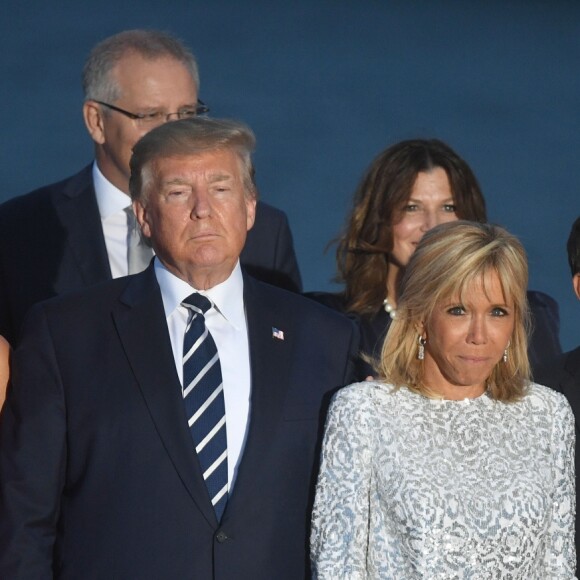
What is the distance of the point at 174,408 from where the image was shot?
325 cm

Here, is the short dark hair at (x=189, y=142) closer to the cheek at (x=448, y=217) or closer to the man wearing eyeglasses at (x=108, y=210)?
the man wearing eyeglasses at (x=108, y=210)

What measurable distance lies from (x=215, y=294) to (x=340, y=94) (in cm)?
329

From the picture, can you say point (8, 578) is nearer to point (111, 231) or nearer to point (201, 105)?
point (111, 231)

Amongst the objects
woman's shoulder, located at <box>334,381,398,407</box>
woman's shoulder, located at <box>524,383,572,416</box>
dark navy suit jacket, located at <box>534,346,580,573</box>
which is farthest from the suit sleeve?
dark navy suit jacket, located at <box>534,346,580,573</box>

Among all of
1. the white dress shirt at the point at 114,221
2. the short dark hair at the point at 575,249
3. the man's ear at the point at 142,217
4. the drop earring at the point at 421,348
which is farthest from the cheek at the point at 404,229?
the man's ear at the point at 142,217

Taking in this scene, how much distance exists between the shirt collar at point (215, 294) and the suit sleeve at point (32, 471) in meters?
0.27

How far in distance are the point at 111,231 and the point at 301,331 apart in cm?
88

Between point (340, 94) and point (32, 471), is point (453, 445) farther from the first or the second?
point (340, 94)

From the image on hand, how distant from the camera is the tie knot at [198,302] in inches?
132

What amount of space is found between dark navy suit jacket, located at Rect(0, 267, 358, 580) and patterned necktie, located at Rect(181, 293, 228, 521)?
3 centimetres

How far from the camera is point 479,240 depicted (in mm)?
3312

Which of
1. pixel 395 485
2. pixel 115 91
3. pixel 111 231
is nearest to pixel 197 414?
pixel 395 485

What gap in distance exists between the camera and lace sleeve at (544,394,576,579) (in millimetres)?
3279

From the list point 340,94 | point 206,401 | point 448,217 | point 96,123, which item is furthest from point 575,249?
point 340,94
